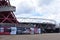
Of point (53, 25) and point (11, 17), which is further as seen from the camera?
point (53, 25)

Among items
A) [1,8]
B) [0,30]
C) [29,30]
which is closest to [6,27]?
[0,30]

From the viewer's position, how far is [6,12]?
332 feet

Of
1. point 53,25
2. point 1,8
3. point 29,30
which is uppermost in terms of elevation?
point 1,8

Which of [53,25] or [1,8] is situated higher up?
[1,8]

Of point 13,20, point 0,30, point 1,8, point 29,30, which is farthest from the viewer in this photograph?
point 13,20

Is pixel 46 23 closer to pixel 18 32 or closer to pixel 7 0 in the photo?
pixel 7 0

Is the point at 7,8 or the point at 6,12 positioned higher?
the point at 7,8

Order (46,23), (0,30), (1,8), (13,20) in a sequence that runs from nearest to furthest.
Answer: (0,30) < (1,8) < (13,20) < (46,23)

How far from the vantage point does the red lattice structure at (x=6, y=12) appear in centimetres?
9788

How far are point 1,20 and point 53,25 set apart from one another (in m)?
38.2

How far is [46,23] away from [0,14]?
3377cm

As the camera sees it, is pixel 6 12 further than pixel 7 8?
Yes

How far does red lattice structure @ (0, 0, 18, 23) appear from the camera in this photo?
97.9 metres

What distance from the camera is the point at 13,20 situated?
341ft
